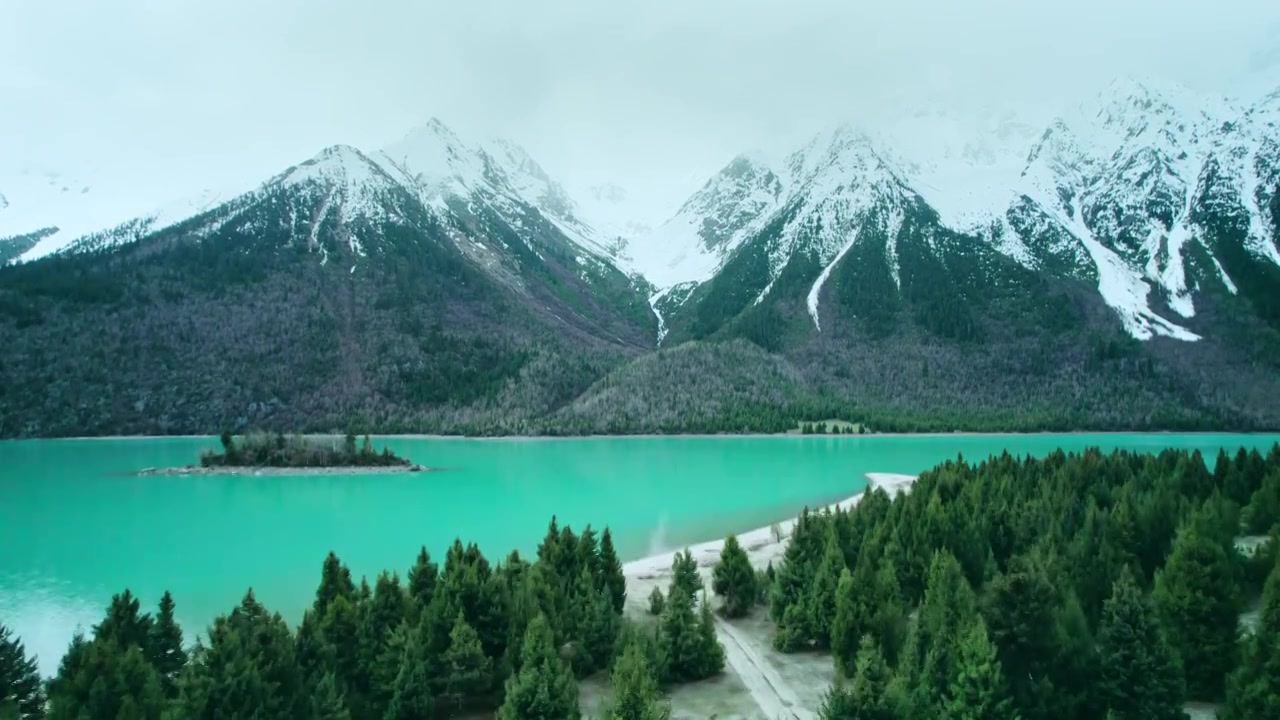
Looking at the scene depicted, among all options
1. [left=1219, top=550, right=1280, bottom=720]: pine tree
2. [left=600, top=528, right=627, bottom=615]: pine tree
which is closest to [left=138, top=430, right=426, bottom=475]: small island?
[left=600, top=528, right=627, bottom=615]: pine tree

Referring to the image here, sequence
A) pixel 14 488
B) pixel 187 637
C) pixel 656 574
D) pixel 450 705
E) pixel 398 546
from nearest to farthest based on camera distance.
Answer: pixel 450 705
pixel 187 637
pixel 656 574
pixel 398 546
pixel 14 488

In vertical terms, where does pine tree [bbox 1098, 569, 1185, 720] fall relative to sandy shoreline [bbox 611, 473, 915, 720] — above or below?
above

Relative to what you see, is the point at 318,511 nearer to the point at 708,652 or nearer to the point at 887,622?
the point at 708,652

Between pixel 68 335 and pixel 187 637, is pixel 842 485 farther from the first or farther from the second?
pixel 68 335

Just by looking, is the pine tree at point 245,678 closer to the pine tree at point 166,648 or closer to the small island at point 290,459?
the pine tree at point 166,648

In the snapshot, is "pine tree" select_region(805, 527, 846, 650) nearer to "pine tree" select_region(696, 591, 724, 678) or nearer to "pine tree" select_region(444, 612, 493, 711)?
"pine tree" select_region(696, 591, 724, 678)

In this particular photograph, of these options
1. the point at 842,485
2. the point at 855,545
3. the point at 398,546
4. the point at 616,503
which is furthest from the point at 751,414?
the point at 855,545

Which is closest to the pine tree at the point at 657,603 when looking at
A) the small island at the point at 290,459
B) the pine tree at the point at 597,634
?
the pine tree at the point at 597,634
